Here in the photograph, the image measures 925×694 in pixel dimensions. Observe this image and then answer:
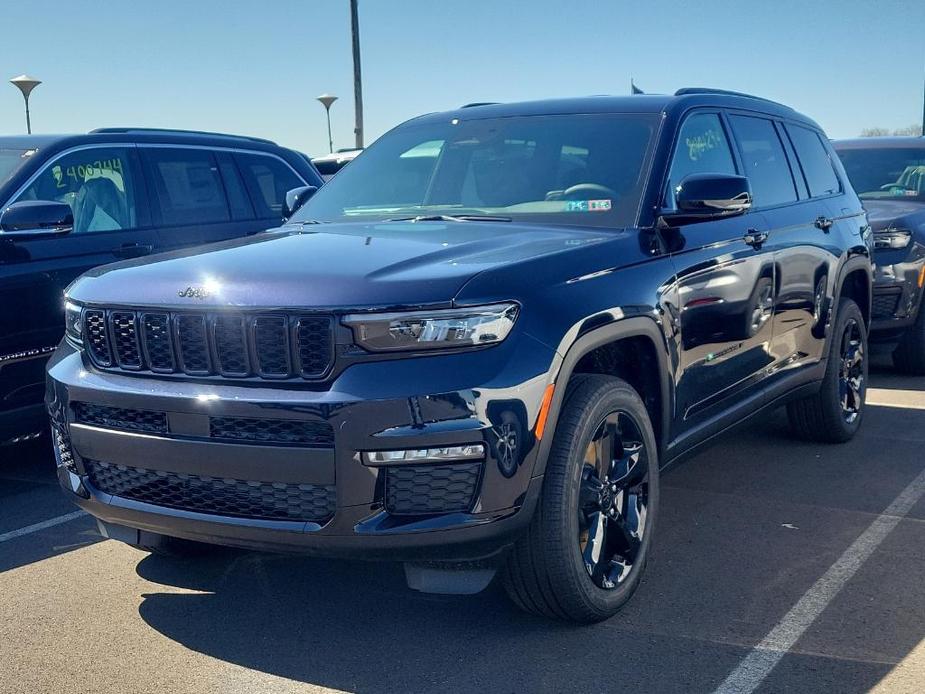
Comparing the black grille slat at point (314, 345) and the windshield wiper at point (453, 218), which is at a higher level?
the windshield wiper at point (453, 218)

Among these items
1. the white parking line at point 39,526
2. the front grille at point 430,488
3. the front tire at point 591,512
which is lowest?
the white parking line at point 39,526

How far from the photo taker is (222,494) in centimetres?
326

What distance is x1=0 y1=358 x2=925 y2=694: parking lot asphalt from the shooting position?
3.30m

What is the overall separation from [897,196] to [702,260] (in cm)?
565

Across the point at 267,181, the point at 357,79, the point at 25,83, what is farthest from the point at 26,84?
the point at 267,181

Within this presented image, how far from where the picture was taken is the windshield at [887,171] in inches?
362

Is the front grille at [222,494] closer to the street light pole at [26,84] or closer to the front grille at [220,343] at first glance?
the front grille at [220,343]

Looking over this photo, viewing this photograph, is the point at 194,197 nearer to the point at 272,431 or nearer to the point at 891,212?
the point at 272,431

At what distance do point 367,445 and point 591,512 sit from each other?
96 cm

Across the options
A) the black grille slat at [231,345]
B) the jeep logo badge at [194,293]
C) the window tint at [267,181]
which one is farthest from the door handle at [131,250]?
the black grille slat at [231,345]

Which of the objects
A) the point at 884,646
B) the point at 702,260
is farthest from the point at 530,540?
the point at 702,260

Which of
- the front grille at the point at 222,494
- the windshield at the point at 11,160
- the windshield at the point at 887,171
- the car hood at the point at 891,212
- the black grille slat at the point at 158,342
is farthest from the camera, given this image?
the windshield at the point at 887,171

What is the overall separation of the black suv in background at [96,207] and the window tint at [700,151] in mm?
3009

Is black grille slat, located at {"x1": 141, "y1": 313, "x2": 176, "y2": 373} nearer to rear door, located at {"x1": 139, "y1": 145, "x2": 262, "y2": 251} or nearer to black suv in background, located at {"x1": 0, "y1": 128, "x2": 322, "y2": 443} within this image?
black suv in background, located at {"x1": 0, "y1": 128, "x2": 322, "y2": 443}
